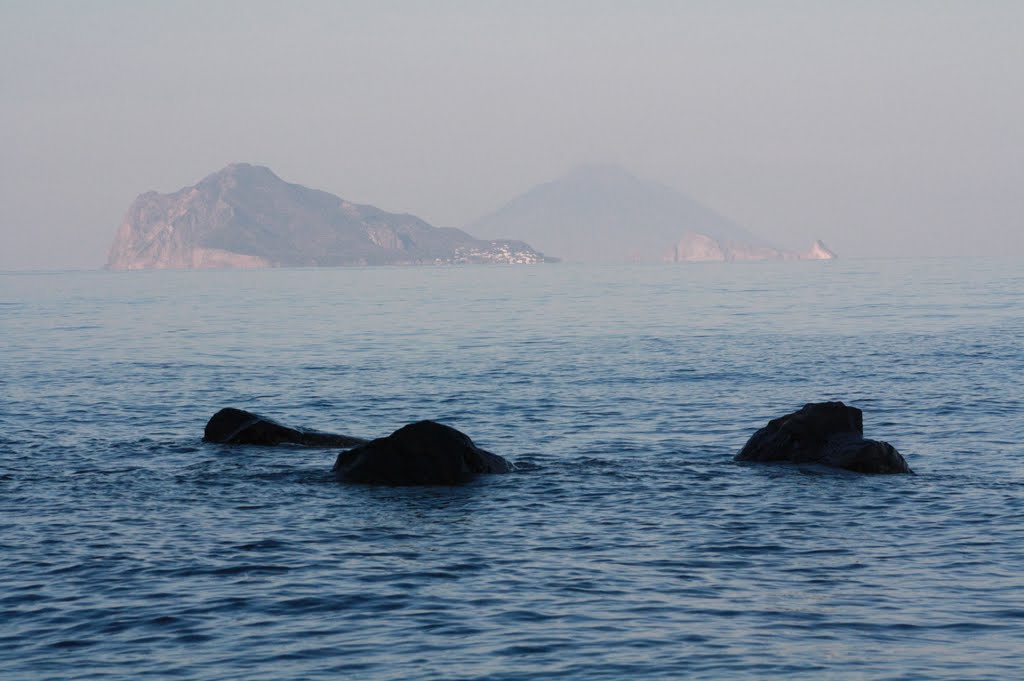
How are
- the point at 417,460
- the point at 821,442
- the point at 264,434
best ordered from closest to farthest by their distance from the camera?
the point at 417,460 < the point at 821,442 < the point at 264,434

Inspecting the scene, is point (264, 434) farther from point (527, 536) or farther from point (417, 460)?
point (527, 536)

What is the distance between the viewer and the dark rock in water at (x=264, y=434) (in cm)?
2855

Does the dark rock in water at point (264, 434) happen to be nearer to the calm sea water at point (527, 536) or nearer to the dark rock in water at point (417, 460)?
the calm sea water at point (527, 536)

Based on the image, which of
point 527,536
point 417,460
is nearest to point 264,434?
point 417,460

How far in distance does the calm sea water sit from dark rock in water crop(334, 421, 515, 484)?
614 mm

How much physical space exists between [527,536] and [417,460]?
17.6 feet

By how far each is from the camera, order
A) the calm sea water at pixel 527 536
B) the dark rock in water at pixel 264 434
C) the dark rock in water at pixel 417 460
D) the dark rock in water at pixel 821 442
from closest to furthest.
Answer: the calm sea water at pixel 527 536 < the dark rock in water at pixel 417 460 < the dark rock in water at pixel 821 442 < the dark rock in water at pixel 264 434

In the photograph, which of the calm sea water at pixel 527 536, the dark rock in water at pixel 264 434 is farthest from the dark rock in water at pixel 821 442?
the dark rock in water at pixel 264 434

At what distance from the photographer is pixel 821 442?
25125mm

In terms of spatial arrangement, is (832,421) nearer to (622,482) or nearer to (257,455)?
(622,482)

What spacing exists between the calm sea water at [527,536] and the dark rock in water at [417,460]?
614 mm

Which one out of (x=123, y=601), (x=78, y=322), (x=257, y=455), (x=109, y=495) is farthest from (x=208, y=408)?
(x=78, y=322)

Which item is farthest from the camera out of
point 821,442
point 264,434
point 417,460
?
point 264,434

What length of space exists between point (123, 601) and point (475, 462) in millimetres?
9802
